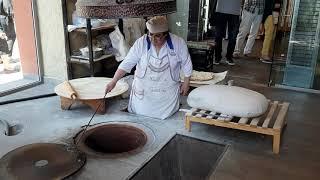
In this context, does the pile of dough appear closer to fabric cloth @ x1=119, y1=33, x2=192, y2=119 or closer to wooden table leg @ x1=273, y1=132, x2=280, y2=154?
fabric cloth @ x1=119, y1=33, x2=192, y2=119

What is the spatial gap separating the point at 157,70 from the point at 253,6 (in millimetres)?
3270

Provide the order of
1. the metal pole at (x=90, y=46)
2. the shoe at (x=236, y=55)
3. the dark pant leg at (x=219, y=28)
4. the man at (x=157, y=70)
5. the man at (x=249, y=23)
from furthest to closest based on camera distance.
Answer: the shoe at (x=236, y=55)
the man at (x=249, y=23)
the dark pant leg at (x=219, y=28)
the metal pole at (x=90, y=46)
the man at (x=157, y=70)

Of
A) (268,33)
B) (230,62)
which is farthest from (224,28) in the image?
(268,33)

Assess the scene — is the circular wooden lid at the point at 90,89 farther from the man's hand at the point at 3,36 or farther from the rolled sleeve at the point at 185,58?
the man's hand at the point at 3,36

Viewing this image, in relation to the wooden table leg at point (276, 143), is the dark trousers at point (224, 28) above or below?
above

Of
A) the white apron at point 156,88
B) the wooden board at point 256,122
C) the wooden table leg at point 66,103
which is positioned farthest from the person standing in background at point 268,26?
the wooden table leg at point 66,103

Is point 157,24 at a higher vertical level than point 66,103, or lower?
higher

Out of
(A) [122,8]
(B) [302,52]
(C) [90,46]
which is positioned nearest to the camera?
(A) [122,8]

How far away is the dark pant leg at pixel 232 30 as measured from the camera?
17.2ft

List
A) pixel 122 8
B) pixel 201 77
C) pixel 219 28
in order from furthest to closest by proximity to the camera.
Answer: pixel 219 28 → pixel 201 77 → pixel 122 8

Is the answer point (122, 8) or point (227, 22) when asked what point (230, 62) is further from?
point (122, 8)

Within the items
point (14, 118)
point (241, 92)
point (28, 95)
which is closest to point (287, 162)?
point (241, 92)

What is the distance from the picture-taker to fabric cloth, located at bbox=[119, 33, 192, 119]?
2.87m

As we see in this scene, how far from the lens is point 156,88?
2.98 metres
